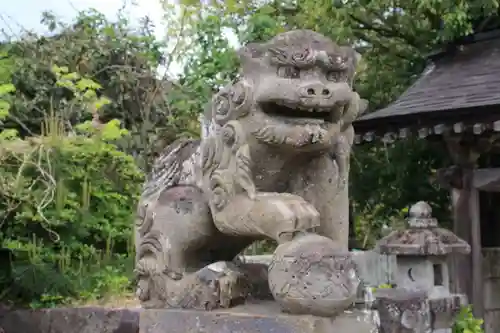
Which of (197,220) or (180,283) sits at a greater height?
(197,220)

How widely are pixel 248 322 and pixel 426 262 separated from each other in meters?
2.91

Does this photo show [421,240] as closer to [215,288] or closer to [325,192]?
[325,192]

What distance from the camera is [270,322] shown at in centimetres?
206

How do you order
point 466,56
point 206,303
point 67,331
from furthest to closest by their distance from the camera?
point 466,56, point 67,331, point 206,303

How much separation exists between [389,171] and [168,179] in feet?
19.4

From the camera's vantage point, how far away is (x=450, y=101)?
239 inches

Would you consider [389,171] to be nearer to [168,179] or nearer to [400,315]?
[400,315]

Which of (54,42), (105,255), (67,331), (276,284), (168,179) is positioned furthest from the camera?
(54,42)

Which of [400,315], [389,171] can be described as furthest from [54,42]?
[400,315]

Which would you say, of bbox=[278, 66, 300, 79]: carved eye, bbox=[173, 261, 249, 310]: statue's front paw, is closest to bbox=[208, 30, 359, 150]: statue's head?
bbox=[278, 66, 300, 79]: carved eye

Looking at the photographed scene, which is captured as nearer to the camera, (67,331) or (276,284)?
(276,284)

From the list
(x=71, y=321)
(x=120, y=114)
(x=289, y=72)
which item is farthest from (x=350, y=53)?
(x=120, y=114)

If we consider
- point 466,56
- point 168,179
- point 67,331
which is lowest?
point 67,331

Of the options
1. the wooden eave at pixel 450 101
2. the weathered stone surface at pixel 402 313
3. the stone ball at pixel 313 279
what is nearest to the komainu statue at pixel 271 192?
the stone ball at pixel 313 279
